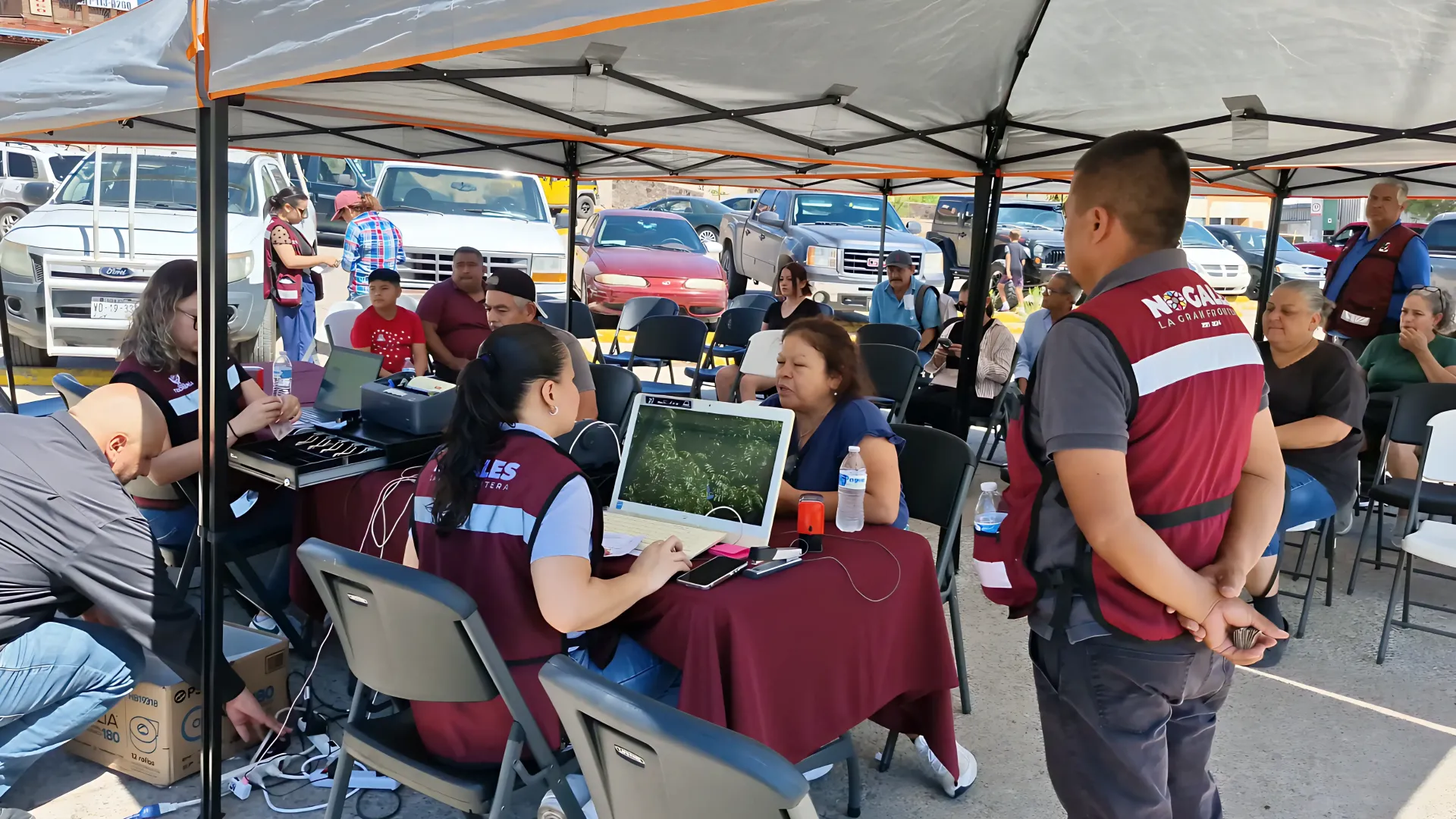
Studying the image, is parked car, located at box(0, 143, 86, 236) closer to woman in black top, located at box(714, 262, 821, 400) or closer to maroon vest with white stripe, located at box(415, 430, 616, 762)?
woman in black top, located at box(714, 262, 821, 400)

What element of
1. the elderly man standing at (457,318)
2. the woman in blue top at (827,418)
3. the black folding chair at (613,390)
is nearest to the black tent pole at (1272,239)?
the black folding chair at (613,390)

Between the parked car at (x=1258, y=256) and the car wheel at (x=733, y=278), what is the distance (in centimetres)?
834

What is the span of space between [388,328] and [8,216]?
10.0 metres

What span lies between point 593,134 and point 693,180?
3.19 metres

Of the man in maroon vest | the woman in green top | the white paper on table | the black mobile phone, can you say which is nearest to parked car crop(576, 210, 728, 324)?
the woman in green top

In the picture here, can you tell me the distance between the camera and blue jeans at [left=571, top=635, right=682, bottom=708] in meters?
2.28

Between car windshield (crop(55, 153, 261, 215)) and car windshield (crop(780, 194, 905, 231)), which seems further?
car windshield (crop(780, 194, 905, 231))

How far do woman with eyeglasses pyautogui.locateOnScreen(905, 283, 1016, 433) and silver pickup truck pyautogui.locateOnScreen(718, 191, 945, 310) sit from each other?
4793 mm

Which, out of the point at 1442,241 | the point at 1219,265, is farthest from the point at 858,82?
the point at 1219,265

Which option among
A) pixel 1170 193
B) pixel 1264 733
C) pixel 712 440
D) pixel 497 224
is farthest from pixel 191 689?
pixel 497 224

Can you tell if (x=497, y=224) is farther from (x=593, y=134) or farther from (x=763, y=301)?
(x=593, y=134)

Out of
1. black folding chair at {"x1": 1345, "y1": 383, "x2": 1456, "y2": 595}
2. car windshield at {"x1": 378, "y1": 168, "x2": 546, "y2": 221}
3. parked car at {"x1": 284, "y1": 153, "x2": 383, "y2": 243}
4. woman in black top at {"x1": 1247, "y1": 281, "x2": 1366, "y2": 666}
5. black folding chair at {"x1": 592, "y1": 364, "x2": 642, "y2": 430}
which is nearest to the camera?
woman in black top at {"x1": 1247, "y1": 281, "x2": 1366, "y2": 666}

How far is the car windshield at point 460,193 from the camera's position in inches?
376

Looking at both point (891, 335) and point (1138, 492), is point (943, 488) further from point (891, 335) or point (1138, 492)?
point (891, 335)
